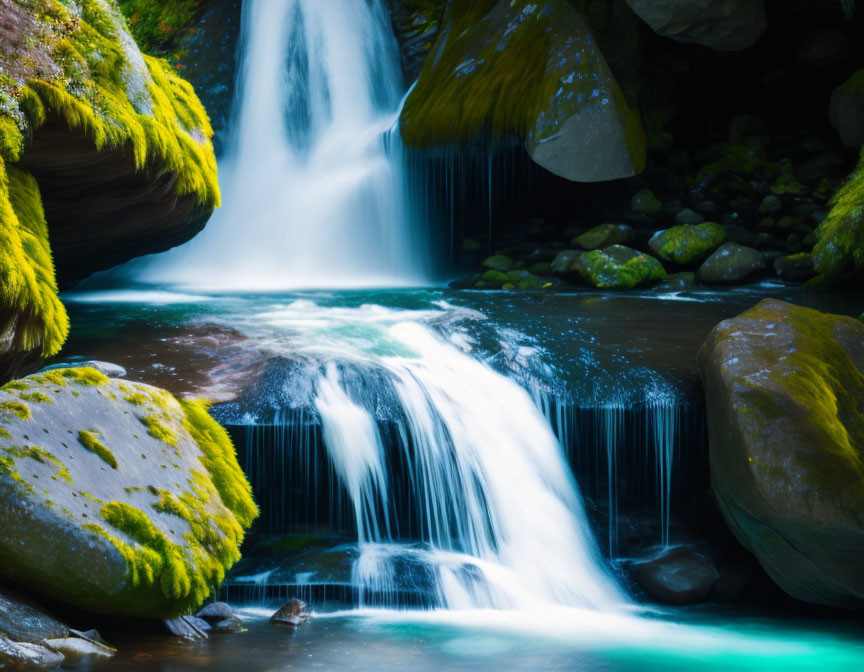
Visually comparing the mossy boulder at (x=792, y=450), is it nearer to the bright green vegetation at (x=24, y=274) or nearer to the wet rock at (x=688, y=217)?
the bright green vegetation at (x=24, y=274)

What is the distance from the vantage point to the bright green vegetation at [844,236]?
28.5ft

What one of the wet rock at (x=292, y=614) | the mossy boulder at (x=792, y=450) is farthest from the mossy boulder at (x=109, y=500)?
the mossy boulder at (x=792, y=450)

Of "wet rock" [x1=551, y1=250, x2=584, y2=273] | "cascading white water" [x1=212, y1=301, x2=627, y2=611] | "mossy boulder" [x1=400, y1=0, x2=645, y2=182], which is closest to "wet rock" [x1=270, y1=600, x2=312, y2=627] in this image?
"cascading white water" [x1=212, y1=301, x2=627, y2=611]

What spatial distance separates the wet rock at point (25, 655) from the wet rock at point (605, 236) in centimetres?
998

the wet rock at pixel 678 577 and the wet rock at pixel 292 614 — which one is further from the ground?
the wet rock at pixel 292 614

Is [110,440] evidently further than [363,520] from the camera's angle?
No

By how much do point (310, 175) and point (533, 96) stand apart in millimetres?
4196

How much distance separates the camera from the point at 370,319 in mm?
8039

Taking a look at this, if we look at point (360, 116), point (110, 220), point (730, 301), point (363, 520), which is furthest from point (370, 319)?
point (360, 116)

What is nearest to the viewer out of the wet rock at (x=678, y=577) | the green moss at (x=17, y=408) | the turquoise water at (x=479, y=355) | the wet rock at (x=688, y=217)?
the green moss at (x=17, y=408)

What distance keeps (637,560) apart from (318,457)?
2.28 meters

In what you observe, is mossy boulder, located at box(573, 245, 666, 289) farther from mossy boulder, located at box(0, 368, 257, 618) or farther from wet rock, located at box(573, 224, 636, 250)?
mossy boulder, located at box(0, 368, 257, 618)

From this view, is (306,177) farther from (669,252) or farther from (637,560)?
(637,560)

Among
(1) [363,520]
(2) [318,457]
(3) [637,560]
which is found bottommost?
(3) [637,560]
